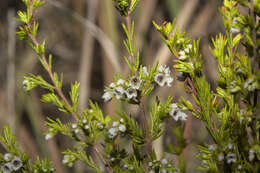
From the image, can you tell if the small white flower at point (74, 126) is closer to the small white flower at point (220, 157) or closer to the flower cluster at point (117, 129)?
the flower cluster at point (117, 129)

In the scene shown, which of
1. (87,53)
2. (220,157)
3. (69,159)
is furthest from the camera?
(87,53)

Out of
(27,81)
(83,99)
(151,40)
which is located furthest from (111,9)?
(27,81)

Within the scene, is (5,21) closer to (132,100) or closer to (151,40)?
(151,40)

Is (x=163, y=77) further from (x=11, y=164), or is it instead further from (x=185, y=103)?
(x=11, y=164)

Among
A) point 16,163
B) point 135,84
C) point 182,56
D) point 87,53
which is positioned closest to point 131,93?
point 135,84

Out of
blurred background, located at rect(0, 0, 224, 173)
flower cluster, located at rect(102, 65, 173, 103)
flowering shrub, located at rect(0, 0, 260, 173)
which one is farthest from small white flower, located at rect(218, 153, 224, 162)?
blurred background, located at rect(0, 0, 224, 173)

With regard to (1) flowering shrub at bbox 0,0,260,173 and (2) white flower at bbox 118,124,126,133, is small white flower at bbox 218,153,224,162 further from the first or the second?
(2) white flower at bbox 118,124,126,133
